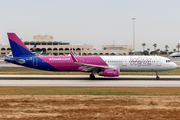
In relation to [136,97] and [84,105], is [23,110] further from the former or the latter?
[136,97]

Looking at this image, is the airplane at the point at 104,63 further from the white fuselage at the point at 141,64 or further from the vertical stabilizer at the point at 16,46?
the vertical stabilizer at the point at 16,46

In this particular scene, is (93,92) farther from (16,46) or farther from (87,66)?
(16,46)

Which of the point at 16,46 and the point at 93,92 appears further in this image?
the point at 16,46

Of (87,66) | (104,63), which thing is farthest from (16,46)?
(104,63)

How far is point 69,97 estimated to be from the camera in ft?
65.9

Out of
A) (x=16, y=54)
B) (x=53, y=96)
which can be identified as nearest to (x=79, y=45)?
(x=16, y=54)

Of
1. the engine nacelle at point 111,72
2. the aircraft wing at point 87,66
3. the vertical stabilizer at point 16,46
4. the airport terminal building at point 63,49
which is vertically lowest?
the engine nacelle at point 111,72

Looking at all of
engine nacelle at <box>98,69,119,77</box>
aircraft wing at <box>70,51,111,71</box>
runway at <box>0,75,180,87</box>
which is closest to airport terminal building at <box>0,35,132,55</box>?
aircraft wing at <box>70,51,111,71</box>

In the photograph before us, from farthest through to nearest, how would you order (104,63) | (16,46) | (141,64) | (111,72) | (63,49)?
(63,49), (16,46), (104,63), (141,64), (111,72)

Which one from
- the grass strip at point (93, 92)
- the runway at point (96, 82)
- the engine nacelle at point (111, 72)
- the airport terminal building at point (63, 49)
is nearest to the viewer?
the grass strip at point (93, 92)

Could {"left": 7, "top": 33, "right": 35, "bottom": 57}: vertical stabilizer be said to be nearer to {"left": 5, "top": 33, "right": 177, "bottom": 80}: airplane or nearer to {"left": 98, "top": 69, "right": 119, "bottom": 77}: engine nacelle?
{"left": 5, "top": 33, "right": 177, "bottom": 80}: airplane

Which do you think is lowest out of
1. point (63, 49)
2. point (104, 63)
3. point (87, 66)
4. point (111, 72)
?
point (111, 72)

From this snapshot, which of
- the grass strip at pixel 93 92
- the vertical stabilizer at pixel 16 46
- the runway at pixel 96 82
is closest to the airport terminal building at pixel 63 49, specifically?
the vertical stabilizer at pixel 16 46

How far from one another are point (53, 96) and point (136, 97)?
23.3 ft
